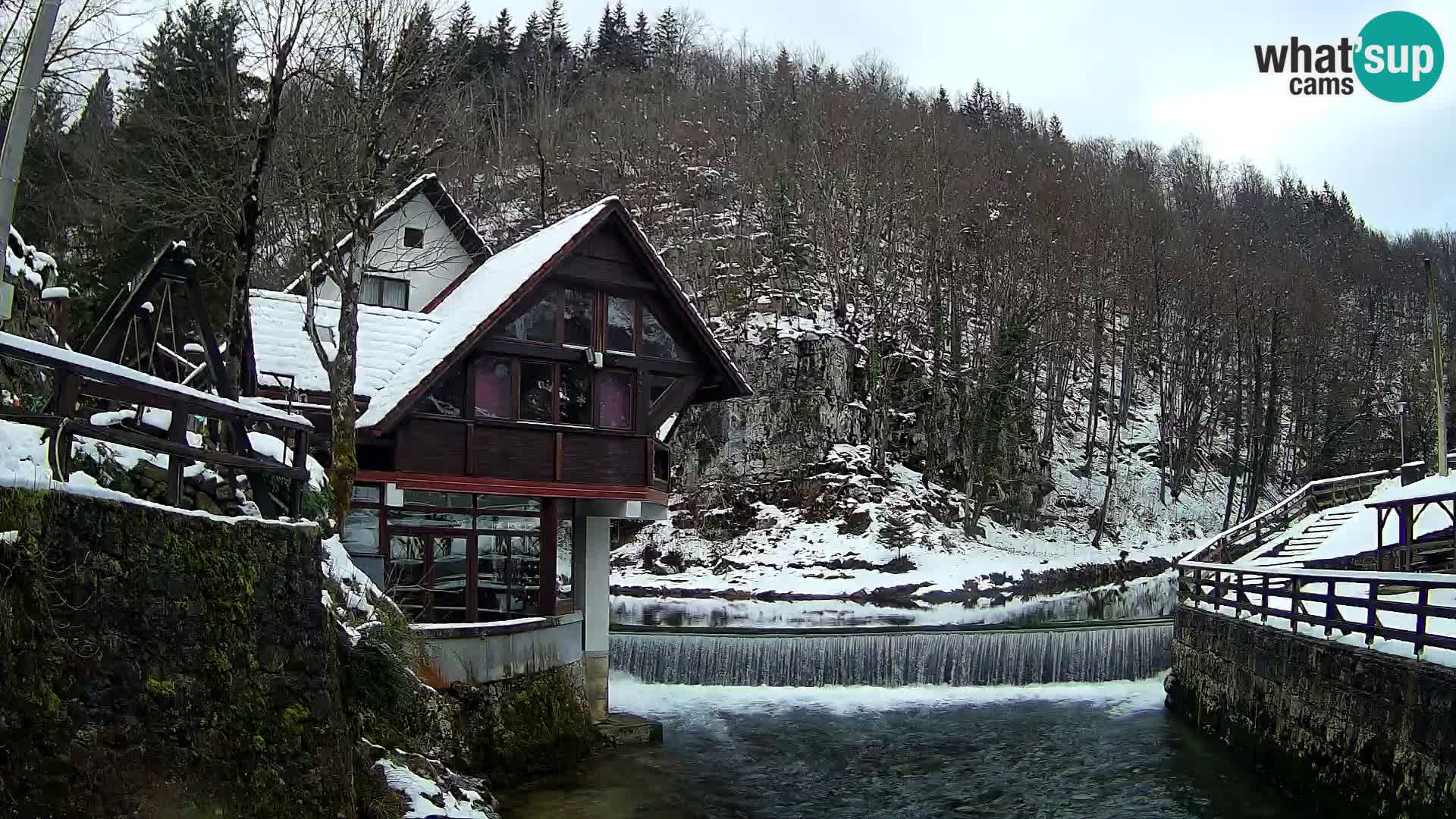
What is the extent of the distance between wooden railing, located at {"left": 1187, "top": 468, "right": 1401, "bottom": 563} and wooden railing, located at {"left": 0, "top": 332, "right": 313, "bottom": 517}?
24.1 meters

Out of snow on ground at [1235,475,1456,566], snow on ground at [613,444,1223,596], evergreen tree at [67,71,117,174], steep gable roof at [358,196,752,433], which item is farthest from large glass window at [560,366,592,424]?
snow on ground at [1235,475,1456,566]

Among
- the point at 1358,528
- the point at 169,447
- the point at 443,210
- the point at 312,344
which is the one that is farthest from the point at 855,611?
the point at 169,447

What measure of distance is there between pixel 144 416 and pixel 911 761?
13934 millimetres

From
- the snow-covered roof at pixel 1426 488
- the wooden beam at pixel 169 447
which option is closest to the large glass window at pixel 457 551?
the wooden beam at pixel 169 447

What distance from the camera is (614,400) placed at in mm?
22453

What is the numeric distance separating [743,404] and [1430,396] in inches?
1472

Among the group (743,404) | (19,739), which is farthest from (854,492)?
(19,739)

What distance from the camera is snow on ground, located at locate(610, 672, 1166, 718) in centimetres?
2538

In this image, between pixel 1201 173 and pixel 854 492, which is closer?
pixel 854 492

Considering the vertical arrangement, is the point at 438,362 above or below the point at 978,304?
below

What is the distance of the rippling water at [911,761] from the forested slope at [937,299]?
1753 cm

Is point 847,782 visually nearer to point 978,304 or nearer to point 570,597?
point 570,597

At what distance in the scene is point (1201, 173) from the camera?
311 ft

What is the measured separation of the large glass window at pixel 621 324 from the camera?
22453 mm
